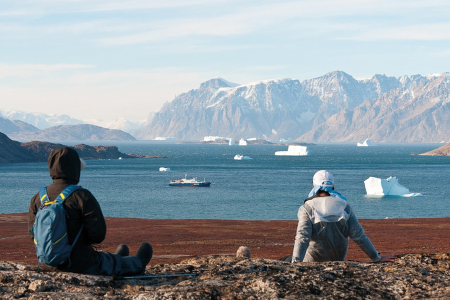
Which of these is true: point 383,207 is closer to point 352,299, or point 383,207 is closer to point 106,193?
point 106,193

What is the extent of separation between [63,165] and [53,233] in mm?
647

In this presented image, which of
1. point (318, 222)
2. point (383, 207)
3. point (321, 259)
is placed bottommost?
point (383, 207)

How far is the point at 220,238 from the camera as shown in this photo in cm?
2662

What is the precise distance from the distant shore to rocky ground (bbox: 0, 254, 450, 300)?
42.9ft

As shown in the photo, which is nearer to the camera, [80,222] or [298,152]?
[80,222]

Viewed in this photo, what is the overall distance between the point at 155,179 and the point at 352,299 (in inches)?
3403

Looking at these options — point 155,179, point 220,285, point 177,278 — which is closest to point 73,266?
Answer: point 177,278

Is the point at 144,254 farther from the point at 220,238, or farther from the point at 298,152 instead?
the point at 298,152

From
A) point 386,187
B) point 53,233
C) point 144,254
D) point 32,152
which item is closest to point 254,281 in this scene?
point 144,254

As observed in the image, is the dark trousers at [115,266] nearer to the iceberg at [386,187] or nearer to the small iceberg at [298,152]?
the iceberg at [386,187]

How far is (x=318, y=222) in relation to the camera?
18.6ft

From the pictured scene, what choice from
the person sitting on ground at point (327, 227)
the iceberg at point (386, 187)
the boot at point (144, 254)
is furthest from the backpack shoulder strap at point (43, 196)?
the iceberg at point (386, 187)

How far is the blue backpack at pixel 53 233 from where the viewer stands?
4.68 m

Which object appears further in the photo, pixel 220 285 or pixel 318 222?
pixel 318 222
